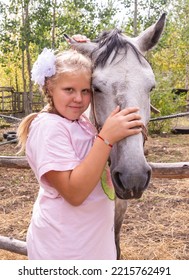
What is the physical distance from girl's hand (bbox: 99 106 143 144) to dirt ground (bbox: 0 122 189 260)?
2452 millimetres

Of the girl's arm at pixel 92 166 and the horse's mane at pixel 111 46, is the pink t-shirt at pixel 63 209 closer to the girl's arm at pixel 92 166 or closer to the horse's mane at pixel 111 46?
the girl's arm at pixel 92 166

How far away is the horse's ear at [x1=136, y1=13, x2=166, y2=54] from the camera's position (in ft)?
6.20

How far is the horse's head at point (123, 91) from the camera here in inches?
54.0

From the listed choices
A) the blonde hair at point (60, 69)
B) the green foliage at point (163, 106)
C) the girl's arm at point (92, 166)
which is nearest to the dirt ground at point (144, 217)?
the blonde hair at point (60, 69)

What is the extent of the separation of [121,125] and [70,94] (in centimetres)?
25

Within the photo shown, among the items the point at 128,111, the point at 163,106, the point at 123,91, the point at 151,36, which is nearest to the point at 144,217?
the point at 151,36

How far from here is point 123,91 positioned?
1.51m

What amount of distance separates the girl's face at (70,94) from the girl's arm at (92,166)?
17 cm

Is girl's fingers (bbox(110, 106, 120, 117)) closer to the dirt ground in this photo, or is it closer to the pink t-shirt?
the pink t-shirt

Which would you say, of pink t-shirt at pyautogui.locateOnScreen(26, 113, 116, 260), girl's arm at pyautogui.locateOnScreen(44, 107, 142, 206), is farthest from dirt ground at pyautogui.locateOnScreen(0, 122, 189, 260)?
girl's arm at pyautogui.locateOnScreen(44, 107, 142, 206)

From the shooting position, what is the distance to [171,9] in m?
22.9

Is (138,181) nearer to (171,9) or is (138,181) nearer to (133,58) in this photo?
(133,58)

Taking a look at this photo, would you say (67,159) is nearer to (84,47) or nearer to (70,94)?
(70,94)
